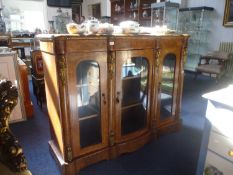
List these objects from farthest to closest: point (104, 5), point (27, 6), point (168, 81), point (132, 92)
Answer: point (104, 5) → point (27, 6) → point (168, 81) → point (132, 92)

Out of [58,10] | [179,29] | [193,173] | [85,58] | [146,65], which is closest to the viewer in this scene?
[85,58]

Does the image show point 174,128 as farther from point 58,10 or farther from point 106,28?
point 58,10

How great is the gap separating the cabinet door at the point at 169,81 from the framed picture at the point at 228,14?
11.5ft

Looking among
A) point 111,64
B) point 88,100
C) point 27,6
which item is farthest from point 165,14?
point 27,6

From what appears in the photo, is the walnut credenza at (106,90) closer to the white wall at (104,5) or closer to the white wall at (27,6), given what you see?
the white wall at (104,5)

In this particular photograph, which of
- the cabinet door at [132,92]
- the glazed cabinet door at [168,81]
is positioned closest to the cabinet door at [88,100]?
the cabinet door at [132,92]

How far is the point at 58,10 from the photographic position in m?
7.54

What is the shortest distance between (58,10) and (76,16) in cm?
138

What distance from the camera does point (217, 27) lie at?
5020mm

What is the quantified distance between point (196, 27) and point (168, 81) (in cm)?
370

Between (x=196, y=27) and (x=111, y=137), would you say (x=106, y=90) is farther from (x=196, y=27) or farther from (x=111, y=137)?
(x=196, y=27)

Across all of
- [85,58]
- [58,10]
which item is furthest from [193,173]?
[58,10]

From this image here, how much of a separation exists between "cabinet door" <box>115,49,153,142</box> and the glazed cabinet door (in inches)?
6.4

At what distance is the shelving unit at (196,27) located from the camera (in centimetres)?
506
